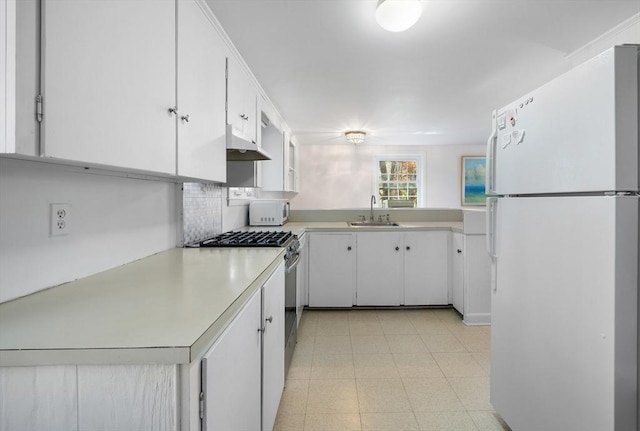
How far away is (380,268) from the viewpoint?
11.8 ft

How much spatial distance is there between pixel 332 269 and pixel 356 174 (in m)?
3.39

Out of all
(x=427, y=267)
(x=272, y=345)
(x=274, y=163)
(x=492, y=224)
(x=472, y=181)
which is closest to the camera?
(x=272, y=345)

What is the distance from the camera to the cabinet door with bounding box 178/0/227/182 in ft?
4.74

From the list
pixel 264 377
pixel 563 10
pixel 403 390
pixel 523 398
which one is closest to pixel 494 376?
pixel 523 398

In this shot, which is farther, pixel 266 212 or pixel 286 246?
pixel 266 212

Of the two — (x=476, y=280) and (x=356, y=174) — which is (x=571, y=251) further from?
(x=356, y=174)

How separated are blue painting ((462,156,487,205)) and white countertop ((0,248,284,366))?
6009 mm

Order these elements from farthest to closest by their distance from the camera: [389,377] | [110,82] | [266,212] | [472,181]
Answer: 1. [472,181]
2. [266,212]
3. [389,377]
4. [110,82]

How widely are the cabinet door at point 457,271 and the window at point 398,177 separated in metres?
3.20

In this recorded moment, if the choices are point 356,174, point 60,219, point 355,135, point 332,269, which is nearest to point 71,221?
point 60,219

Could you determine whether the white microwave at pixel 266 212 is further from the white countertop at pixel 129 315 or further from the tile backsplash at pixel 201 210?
the white countertop at pixel 129 315

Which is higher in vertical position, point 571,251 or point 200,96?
point 200,96

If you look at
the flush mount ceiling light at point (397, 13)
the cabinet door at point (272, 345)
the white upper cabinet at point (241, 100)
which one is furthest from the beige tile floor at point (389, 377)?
the flush mount ceiling light at point (397, 13)

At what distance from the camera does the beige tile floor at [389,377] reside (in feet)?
5.83
